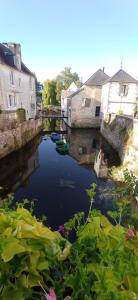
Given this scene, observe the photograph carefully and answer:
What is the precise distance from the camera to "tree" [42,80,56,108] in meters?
51.4

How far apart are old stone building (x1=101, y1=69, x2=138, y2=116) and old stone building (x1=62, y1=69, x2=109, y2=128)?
2.99 meters

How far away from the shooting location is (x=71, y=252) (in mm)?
1441

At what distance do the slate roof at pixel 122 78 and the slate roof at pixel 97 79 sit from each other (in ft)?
15.0

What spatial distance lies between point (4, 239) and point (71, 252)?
2.10 feet

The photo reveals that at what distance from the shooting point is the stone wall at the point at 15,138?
47.5 feet

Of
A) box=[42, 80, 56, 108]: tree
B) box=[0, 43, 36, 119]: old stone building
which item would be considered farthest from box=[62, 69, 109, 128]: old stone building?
box=[42, 80, 56, 108]: tree

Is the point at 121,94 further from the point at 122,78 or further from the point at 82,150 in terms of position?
the point at 82,150

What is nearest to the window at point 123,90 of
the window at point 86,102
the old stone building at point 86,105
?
the old stone building at point 86,105

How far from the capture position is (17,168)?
13.7m

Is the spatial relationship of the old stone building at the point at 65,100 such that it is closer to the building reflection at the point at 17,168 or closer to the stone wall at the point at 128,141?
the stone wall at the point at 128,141

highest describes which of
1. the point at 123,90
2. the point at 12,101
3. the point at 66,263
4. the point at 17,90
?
the point at 123,90

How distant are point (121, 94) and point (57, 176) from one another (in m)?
18.6

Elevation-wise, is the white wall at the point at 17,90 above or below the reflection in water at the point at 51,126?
above

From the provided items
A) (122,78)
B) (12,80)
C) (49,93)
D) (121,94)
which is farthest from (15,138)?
(49,93)
